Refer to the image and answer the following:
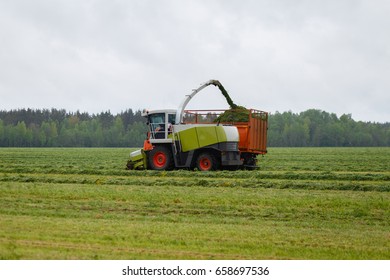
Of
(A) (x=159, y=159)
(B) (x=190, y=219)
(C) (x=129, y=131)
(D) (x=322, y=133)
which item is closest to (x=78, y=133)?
(C) (x=129, y=131)

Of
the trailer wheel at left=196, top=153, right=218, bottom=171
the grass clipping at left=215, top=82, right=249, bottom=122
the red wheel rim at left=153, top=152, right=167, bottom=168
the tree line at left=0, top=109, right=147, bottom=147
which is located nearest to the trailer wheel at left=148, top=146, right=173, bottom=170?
the red wheel rim at left=153, top=152, right=167, bottom=168

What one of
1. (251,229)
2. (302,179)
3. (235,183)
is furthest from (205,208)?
(302,179)

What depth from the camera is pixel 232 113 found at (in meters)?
32.2

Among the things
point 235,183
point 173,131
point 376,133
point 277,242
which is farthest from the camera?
point 376,133

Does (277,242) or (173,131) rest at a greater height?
(173,131)

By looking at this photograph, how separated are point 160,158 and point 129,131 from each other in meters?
125

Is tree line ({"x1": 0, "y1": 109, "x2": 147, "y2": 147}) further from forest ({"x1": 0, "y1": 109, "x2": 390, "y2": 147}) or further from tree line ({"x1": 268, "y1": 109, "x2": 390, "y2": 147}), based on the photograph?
tree line ({"x1": 268, "y1": 109, "x2": 390, "y2": 147})

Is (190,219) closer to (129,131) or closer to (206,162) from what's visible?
(206,162)

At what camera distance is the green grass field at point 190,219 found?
12.2 meters

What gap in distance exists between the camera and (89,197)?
19781 mm

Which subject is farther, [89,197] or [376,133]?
[376,133]

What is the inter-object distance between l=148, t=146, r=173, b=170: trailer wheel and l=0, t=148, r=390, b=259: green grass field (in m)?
5.20

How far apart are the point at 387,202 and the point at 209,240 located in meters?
7.74
